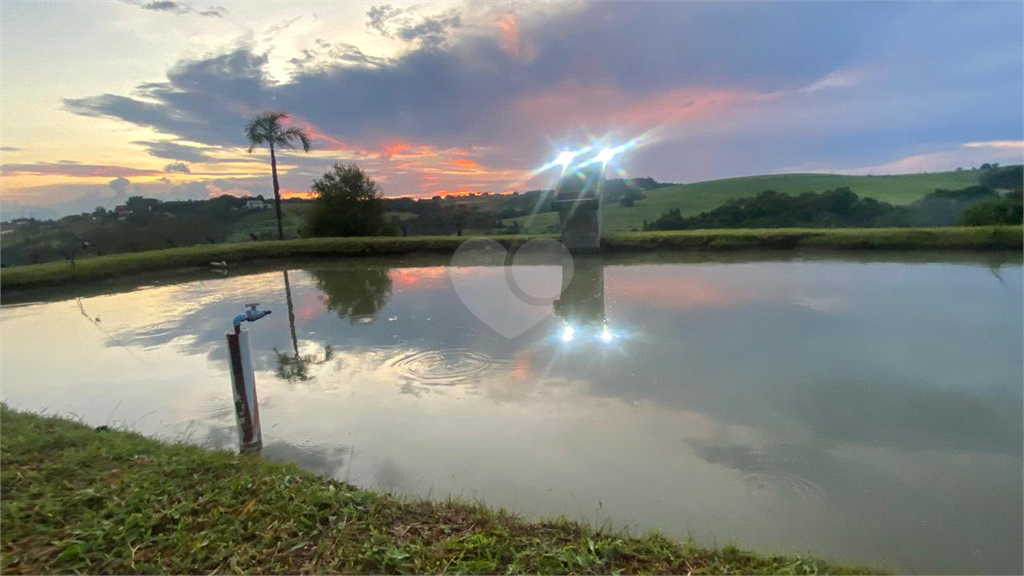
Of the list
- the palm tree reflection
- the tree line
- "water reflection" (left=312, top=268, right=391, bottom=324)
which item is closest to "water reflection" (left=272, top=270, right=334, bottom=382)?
the palm tree reflection

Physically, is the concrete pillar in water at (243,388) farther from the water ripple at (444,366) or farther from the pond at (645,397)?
the water ripple at (444,366)

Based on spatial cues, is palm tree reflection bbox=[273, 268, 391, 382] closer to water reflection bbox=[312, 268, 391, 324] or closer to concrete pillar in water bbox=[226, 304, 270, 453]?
water reflection bbox=[312, 268, 391, 324]

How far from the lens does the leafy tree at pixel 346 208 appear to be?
18438 millimetres

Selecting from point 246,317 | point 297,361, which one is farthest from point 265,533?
point 297,361

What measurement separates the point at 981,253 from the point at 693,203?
18.4 m

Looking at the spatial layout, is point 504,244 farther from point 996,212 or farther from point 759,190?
point 759,190

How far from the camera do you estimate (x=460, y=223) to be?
55.3 ft

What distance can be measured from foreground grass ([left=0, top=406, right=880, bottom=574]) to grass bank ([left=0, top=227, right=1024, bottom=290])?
10974 millimetres

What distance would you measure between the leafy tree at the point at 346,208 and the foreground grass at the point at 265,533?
54.0 ft

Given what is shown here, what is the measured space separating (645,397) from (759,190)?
30.1 metres

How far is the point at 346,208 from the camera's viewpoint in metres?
18.6

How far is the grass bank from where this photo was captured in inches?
428

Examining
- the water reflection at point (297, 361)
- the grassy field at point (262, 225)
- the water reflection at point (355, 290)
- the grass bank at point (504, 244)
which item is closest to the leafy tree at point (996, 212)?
the grass bank at point (504, 244)

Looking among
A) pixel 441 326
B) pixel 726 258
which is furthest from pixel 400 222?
pixel 441 326
